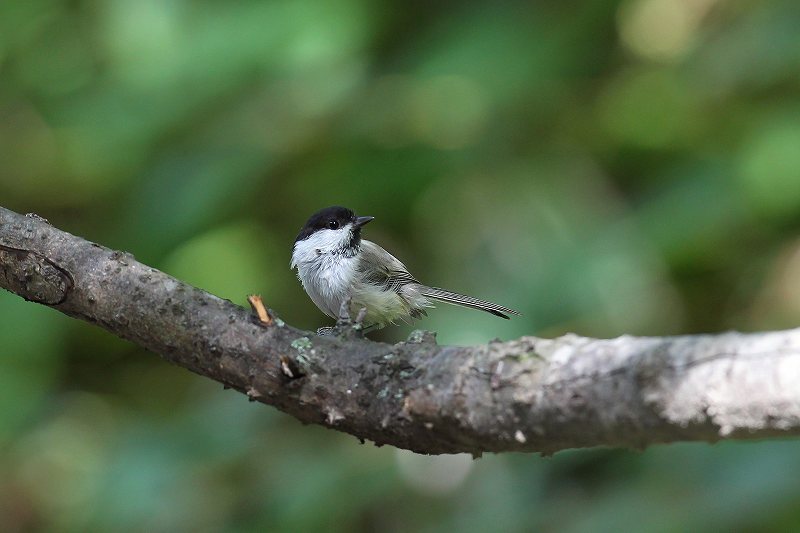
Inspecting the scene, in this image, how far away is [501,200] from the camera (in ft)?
18.2

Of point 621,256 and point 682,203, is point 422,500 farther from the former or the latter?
point 682,203

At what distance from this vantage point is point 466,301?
4477 mm

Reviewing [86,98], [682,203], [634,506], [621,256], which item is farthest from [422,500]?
[86,98]

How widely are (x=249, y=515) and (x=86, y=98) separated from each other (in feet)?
9.91

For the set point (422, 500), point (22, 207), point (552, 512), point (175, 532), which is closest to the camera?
point (552, 512)

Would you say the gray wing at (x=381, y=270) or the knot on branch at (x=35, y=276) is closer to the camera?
the knot on branch at (x=35, y=276)

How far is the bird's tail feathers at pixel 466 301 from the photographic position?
4.38 metres

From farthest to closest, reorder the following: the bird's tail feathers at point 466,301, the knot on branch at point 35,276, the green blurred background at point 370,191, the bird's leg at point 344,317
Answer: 1. the green blurred background at point 370,191
2. the bird's tail feathers at point 466,301
3. the knot on branch at point 35,276
4. the bird's leg at point 344,317

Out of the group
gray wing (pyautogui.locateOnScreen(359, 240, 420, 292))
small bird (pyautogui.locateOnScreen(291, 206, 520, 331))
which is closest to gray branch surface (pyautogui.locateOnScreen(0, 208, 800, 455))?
small bird (pyautogui.locateOnScreen(291, 206, 520, 331))

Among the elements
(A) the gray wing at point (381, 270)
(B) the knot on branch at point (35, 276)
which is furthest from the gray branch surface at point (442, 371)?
(A) the gray wing at point (381, 270)

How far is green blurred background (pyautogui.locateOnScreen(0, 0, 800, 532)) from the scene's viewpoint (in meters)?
4.96

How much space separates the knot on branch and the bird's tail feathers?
2.17 meters

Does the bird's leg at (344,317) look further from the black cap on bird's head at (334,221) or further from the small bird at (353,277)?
the black cap on bird's head at (334,221)

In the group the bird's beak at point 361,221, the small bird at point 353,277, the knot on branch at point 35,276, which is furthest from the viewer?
the bird's beak at point 361,221
